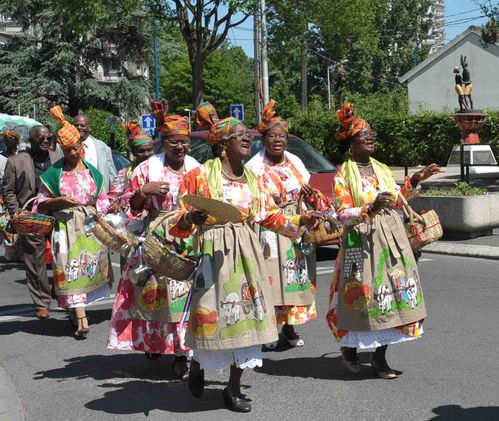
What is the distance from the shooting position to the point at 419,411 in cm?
576

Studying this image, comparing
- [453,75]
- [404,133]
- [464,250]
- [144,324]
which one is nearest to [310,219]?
[144,324]

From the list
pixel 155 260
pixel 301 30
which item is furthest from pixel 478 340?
pixel 301 30

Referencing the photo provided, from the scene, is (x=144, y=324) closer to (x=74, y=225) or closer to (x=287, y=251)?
(x=287, y=251)

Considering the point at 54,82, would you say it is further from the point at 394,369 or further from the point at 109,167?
the point at 394,369

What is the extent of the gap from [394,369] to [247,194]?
6.42 feet

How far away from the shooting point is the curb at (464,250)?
12.5 m

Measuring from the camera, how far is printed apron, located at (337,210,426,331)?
6.34m

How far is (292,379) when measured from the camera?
672 centimetres

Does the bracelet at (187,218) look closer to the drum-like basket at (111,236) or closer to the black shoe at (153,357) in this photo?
the drum-like basket at (111,236)

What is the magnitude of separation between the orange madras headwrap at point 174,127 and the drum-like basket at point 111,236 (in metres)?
0.78

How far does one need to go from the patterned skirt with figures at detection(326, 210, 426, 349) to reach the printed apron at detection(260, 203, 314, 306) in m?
1.05

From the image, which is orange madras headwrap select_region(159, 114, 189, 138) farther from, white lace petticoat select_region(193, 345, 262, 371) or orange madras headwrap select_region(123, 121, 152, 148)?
white lace petticoat select_region(193, 345, 262, 371)

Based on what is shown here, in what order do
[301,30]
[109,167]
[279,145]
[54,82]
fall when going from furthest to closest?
1. [54,82]
2. [301,30]
3. [109,167]
4. [279,145]

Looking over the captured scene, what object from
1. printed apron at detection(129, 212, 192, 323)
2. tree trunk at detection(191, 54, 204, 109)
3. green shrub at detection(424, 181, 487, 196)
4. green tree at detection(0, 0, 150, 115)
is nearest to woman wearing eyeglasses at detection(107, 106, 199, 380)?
printed apron at detection(129, 212, 192, 323)
